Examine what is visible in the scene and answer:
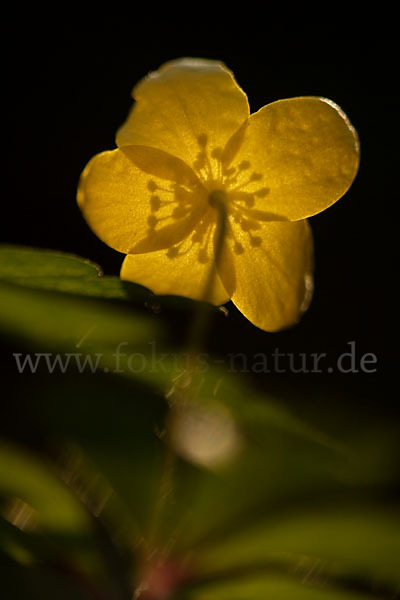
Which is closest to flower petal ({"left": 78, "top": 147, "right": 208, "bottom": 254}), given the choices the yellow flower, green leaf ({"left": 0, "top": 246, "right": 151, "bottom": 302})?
the yellow flower

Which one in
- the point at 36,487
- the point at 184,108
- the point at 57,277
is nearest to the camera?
the point at 57,277

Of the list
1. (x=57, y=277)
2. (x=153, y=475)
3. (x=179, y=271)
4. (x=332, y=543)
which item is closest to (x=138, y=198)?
(x=179, y=271)

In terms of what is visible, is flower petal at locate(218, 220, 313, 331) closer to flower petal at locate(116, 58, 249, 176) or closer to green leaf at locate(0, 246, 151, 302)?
flower petal at locate(116, 58, 249, 176)

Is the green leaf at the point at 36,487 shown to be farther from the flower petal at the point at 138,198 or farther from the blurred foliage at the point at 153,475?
the flower petal at the point at 138,198

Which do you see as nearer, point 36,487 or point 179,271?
point 179,271

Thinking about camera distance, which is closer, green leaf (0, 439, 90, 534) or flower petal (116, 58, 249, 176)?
flower petal (116, 58, 249, 176)

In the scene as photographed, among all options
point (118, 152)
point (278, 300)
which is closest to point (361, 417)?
point (278, 300)

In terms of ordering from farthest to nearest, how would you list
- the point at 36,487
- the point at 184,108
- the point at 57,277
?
the point at 36,487 < the point at 184,108 < the point at 57,277

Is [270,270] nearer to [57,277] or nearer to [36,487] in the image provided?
[57,277]
